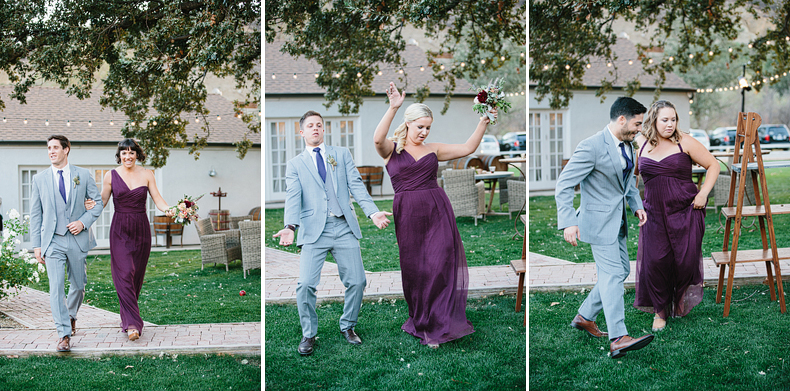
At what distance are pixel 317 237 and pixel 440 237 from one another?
887mm

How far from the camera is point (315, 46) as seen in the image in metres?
5.54

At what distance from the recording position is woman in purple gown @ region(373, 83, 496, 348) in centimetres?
399

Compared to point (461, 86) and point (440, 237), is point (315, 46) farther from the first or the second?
point (440, 237)

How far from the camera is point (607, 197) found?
3740mm

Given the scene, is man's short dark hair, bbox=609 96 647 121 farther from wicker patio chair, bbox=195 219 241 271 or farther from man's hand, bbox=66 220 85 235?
wicker patio chair, bbox=195 219 241 271

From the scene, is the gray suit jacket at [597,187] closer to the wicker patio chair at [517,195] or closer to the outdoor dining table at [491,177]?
the wicker patio chair at [517,195]

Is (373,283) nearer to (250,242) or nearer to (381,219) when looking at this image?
(381,219)

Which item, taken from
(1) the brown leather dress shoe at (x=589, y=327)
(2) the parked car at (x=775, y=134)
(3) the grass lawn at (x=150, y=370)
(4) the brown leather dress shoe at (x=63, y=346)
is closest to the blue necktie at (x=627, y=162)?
(1) the brown leather dress shoe at (x=589, y=327)

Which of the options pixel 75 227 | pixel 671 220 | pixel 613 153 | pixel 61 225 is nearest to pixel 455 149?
Answer: pixel 613 153

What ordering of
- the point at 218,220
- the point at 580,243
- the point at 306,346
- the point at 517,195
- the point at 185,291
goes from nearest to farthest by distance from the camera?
the point at 306,346 < the point at 517,195 < the point at 185,291 < the point at 580,243 < the point at 218,220

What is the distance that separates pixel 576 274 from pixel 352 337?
98.3 inches

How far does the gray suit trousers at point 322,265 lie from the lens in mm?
3881

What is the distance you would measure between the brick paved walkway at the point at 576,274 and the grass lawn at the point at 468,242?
450mm

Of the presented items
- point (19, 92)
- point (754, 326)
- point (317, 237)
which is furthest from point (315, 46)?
point (754, 326)
